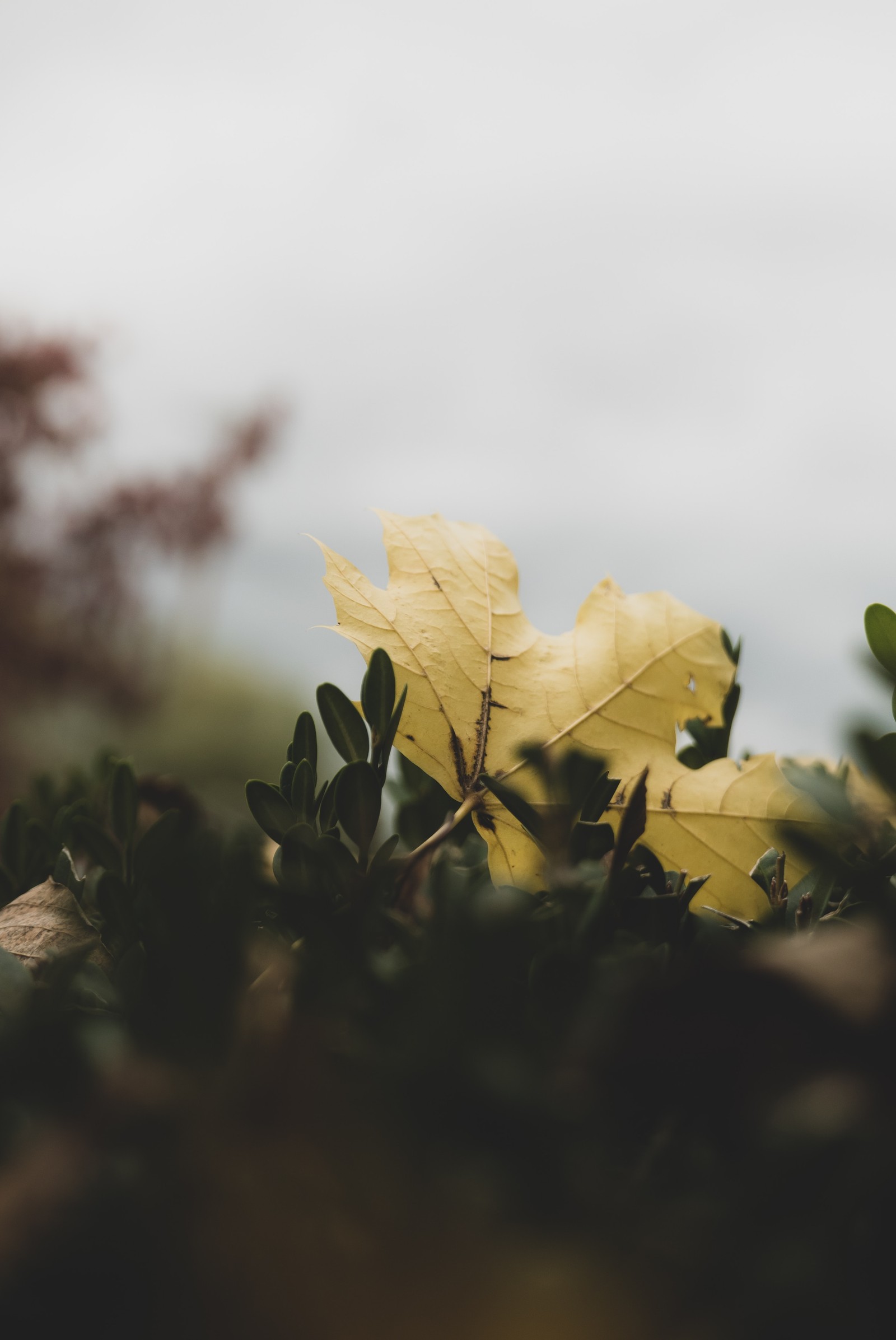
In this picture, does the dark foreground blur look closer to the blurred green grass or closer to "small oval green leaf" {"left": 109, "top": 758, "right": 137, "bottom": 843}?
"small oval green leaf" {"left": 109, "top": 758, "right": 137, "bottom": 843}

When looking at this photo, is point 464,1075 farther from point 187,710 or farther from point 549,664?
point 187,710

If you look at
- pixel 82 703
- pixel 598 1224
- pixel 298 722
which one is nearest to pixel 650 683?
pixel 298 722

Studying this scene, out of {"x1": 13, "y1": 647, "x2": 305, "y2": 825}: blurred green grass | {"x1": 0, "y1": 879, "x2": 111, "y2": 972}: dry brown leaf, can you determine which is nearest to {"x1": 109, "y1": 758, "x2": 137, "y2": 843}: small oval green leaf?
{"x1": 0, "y1": 879, "x2": 111, "y2": 972}: dry brown leaf

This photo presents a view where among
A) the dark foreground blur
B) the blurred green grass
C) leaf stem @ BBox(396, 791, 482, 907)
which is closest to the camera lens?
the dark foreground blur

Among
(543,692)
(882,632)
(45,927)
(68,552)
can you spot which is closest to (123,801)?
(45,927)

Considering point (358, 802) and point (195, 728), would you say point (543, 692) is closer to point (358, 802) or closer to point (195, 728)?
point (358, 802)

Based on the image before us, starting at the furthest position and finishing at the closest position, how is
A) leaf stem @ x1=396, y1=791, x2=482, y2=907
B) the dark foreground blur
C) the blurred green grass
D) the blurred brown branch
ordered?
the blurred green grass < the blurred brown branch < leaf stem @ x1=396, y1=791, x2=482, y2=907 < the dark foreground blur

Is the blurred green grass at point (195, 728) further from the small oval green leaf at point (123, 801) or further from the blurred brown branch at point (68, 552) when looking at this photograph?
the small oval green leaf at point (123, 801)
